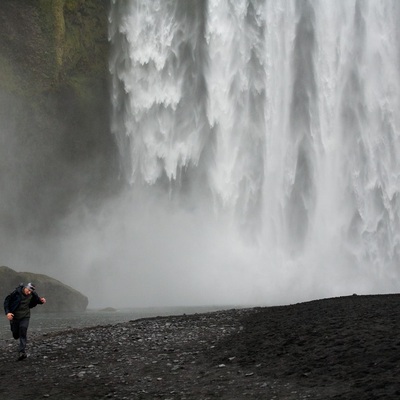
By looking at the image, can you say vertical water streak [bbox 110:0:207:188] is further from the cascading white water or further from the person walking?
the person walking

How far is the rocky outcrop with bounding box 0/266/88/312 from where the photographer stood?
37438mm

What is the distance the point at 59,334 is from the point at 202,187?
3189 cm

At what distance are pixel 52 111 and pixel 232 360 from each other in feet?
136

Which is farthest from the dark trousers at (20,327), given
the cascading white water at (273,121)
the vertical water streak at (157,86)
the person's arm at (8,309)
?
the vertical water streak at (157,86)

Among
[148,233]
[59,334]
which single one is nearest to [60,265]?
[148,233]

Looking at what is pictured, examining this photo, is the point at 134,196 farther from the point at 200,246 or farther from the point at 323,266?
the point at 323,266

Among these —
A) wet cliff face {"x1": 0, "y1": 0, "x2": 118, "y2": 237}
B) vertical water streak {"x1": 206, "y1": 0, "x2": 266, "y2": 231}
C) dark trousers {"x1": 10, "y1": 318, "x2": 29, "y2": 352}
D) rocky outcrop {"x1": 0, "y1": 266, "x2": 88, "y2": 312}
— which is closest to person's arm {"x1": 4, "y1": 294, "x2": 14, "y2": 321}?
dark trousers {"x1": 10, "y1": 318, "x2": 29, "y2": 352}

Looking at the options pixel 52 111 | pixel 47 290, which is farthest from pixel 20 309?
pixel 52 111

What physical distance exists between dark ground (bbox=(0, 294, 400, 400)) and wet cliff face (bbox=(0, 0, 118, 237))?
114ft

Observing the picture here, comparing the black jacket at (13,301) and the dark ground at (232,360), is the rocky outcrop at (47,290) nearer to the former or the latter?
the dark ground at (232,360)

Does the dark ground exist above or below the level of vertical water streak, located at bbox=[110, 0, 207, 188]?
below

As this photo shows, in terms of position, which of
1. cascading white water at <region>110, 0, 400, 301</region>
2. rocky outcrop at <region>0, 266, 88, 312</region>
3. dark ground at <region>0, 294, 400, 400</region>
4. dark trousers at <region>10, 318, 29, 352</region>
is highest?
cascading white water at <region>110, 0, 400, 301</region>

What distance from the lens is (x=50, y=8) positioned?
48562 mm

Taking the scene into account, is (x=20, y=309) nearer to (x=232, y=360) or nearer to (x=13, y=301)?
(x=13, y=301)
